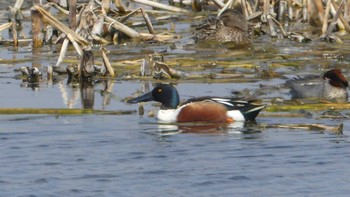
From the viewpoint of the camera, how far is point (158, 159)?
34.5ft

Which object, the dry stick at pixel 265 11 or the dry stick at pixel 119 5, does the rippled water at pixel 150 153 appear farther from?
the dry stick at pixel 119 5

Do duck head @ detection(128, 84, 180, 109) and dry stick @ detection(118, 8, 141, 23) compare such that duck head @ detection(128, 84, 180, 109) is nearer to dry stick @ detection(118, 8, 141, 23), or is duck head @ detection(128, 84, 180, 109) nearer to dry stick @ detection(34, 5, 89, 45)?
dry stick @ detection(34, 5, 89, 45)

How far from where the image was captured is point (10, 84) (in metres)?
15.2

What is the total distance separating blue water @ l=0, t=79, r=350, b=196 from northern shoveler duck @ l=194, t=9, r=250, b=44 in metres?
7.00

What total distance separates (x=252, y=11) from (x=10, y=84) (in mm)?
7057

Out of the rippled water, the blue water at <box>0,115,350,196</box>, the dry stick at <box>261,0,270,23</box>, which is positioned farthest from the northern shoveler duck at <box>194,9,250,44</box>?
the blue water at <box>0,115,350,196</box>

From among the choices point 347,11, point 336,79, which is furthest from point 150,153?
point 347,11

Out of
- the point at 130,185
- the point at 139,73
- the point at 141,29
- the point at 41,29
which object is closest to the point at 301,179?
the point at 130,185

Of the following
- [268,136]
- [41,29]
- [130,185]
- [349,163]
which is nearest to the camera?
[130,185]

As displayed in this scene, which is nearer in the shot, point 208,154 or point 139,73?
point 208,154

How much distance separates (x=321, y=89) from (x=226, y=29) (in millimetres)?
6295

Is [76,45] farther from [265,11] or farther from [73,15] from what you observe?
[265,11]

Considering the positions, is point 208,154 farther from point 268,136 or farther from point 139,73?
point 139,73

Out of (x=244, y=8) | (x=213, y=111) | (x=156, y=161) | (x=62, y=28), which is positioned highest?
(x=244, y=8)
